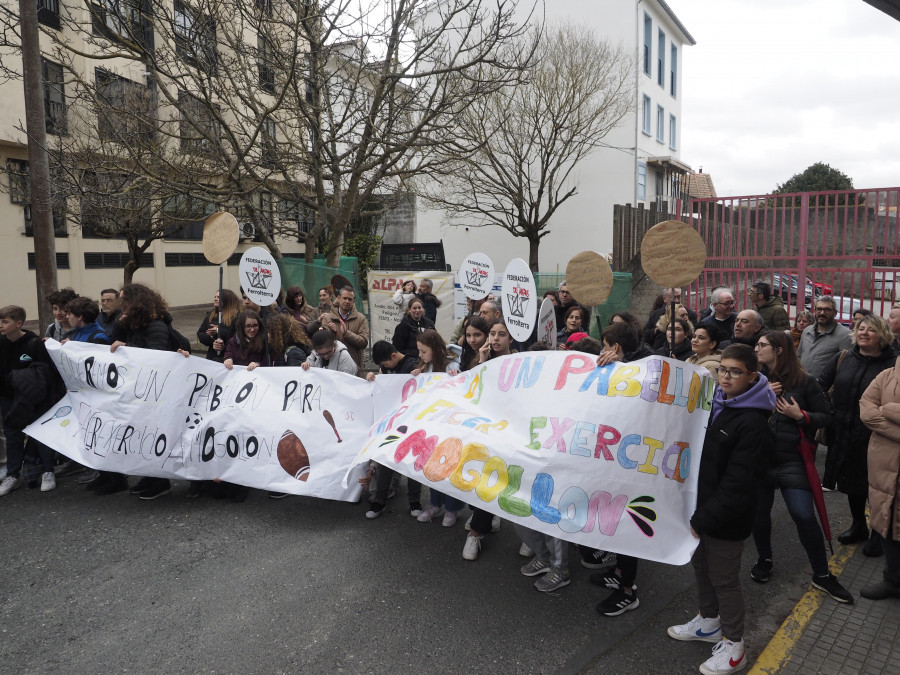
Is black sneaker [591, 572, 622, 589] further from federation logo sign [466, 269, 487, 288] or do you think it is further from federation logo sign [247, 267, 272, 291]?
federation logo sign [466, 269, 487, 288]

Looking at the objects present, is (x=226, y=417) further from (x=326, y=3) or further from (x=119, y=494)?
(x=326, y=3)

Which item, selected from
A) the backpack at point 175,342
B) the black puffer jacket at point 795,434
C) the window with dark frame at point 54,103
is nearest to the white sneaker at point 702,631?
the black puffer jacket at point 795,434

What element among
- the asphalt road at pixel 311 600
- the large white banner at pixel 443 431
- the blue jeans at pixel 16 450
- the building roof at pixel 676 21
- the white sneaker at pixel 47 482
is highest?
the building roof at pixel 676 21

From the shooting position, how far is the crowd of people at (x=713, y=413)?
336 centimetres

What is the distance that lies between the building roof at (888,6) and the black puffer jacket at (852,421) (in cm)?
315

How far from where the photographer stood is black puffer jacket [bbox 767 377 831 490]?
4.00 m

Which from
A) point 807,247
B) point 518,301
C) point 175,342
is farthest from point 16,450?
point 807,247

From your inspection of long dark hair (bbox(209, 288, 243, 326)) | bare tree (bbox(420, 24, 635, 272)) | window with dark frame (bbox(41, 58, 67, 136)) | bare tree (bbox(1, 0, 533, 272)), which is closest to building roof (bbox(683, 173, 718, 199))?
bare tree (bbox(420, 24, 635, 272))

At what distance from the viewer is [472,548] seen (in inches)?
183

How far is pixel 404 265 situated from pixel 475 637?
1388cm

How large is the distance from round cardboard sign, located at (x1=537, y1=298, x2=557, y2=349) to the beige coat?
279cm

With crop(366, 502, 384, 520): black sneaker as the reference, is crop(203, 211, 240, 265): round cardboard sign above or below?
above

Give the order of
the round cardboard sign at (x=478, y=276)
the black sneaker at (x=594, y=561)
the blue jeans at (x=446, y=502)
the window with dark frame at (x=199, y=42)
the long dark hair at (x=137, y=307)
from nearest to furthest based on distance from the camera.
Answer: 1. the black sneaker at (x=594, y=561)
2. the blue jeans at (x=446, y=502)
3. the long dark hair at (x=137, y=307)
4. the round cardboard sign at (x=478, y=276)
5. the window with dark frame at (x=199, y=42)

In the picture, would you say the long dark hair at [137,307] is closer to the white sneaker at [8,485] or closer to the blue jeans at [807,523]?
the white sneaker at [8,485]
